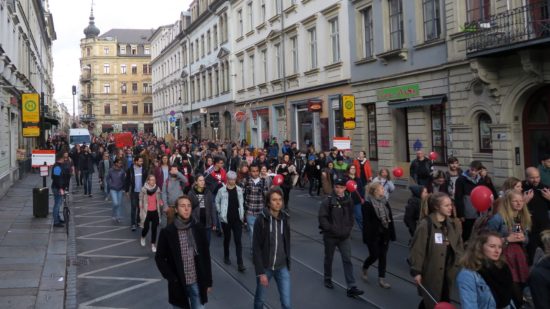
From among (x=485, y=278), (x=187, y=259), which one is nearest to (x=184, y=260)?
(x=187, y=259)

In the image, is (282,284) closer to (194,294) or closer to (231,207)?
(194,294)

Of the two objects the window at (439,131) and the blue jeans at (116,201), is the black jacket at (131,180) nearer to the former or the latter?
the blue jeans at (116,201)

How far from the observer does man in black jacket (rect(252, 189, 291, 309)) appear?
623 cm

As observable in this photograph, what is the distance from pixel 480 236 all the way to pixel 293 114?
26536 millimetres

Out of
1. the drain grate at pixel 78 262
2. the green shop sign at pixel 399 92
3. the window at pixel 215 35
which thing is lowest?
the drain grate at pixel 78 262

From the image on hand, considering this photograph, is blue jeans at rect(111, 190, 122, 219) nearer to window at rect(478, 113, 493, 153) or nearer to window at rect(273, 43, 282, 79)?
window at rect(478, 113, 493, 153)

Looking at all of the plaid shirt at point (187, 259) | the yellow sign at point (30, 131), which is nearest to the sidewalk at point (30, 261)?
the plaid shirt at point (187, 259)

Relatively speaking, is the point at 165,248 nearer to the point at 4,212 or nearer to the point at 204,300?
the point at 204,300

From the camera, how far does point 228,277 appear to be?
8.91 meters

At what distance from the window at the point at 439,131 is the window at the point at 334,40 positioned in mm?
7030

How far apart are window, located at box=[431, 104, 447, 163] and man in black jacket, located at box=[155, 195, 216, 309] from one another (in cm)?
1501

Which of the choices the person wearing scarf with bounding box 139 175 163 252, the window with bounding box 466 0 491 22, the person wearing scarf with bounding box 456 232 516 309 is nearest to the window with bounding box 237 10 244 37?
the window with bounding box 466 0 491 22

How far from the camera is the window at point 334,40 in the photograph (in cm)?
2547

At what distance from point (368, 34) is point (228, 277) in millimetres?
16429
